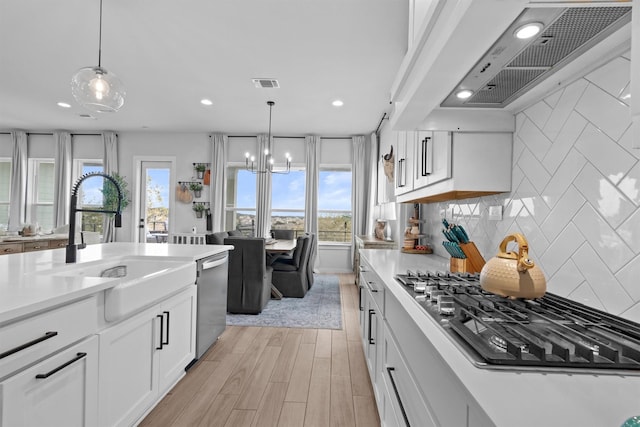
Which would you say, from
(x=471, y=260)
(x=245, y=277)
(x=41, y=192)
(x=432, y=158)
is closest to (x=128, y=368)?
(x=471, y=260)

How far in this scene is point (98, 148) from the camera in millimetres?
6844

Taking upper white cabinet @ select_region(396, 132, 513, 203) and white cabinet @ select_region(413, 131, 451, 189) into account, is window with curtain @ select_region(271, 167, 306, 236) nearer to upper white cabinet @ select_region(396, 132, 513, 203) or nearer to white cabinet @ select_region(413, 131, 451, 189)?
white cabinet @ select_region(413, 131, 451, 189)

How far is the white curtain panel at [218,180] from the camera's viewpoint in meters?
6.60

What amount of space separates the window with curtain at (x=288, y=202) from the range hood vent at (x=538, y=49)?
5432 millimetres

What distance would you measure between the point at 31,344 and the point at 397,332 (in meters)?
1.19

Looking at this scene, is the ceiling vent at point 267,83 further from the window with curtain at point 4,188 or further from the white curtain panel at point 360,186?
the window with curtain at point 4,188

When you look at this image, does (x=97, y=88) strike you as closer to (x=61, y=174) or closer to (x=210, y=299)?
(x=210, y=299)

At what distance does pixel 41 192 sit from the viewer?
22.9ft

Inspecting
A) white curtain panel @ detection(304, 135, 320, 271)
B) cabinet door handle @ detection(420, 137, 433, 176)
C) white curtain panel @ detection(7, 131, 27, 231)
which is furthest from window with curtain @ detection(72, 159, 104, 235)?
cabinet door handle @ detection(420, 137, 433, 176)

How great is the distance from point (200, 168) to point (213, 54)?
11.8ft

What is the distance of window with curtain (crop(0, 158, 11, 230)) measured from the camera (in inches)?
269

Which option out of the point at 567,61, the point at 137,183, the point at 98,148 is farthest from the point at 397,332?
the point at 98,148

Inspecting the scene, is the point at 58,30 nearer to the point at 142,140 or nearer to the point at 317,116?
the point at 317,116

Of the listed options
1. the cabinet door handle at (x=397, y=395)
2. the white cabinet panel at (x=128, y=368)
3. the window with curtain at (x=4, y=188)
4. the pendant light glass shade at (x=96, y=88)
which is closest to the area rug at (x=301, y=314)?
the white cabinet panel at (x=128, y=368)
